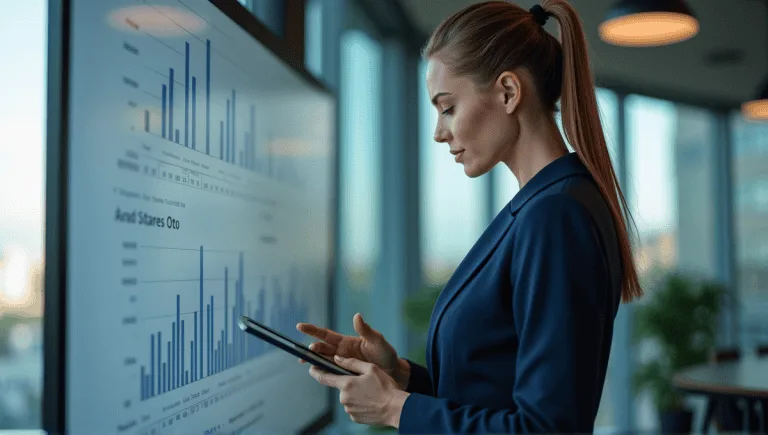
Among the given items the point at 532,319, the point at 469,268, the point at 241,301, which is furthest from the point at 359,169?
the point at 532,319

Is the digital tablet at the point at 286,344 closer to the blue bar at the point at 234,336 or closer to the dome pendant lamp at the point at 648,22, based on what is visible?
the blue bar at the point at 234,336

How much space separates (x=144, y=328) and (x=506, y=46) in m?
0.78

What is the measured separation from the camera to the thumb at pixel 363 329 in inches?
59.2

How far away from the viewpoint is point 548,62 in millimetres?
1362

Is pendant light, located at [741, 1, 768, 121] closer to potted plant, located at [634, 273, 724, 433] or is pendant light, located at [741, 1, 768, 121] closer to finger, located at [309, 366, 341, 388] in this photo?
potted plant, located at [634, 273, 724, 433]

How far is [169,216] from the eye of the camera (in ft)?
4.28

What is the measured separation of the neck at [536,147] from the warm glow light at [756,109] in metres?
3.83

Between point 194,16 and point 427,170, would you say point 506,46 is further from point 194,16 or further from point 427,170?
point 427,170

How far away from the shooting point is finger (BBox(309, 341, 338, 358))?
151 cm

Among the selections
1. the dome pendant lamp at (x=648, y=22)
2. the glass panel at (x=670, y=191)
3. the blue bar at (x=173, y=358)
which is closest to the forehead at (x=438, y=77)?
the blue bar at (x=173, y=358)

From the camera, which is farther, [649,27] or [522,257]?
[649,27]

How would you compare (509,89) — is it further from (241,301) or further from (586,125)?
(241,301)

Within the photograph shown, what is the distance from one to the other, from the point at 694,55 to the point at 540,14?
17.9 ft

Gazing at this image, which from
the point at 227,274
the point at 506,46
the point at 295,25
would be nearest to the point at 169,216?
the point at 227,274
